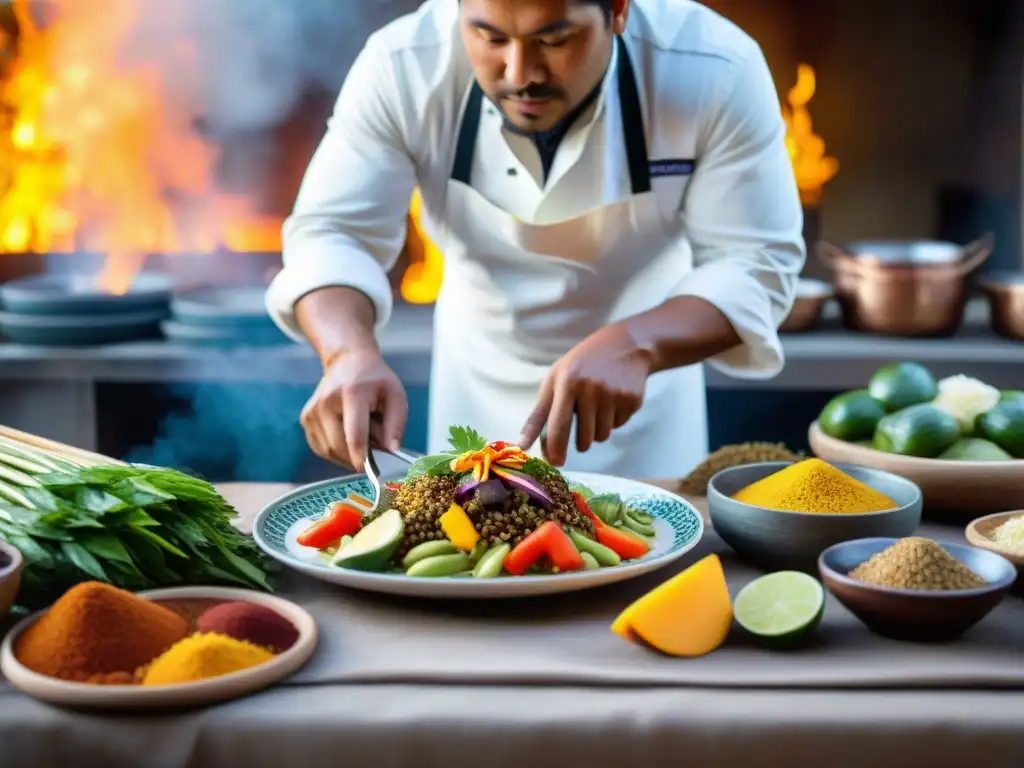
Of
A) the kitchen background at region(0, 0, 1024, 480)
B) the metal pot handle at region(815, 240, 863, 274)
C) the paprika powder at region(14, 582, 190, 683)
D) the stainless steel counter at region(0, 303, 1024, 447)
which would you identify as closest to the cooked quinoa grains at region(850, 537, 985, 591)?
the paprika powder at region(14, 582, 190, 683)

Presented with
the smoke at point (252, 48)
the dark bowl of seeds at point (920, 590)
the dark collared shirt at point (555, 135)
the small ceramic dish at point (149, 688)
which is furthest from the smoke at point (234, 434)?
the dark bowl of seeds at point (920, 590)

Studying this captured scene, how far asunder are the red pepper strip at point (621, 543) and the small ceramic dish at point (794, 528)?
0.11 meters

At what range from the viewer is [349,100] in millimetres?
2156

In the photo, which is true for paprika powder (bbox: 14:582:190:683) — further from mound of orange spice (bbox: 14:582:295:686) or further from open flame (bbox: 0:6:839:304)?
open flame (bbox: 0:6:839:304)

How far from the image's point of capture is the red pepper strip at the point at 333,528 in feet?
4.44

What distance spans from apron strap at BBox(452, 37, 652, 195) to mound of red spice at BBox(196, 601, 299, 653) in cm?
123

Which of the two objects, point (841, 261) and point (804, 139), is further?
point (804, 139)

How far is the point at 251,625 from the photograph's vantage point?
1.11m

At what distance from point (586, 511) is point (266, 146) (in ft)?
9.81

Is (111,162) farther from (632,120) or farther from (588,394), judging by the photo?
(588,394)

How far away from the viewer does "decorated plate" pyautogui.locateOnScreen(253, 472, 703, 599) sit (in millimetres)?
1189

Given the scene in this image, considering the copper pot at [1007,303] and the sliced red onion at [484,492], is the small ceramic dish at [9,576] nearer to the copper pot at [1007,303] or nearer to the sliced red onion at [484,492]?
the sliced red onion at [484,492]

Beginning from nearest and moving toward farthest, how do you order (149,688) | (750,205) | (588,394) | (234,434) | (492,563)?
(149,688)
(492,563)
(588,394)
(750,205)
(234,434)

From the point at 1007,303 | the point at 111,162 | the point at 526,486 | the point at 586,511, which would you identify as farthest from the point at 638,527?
the point at 111,162
